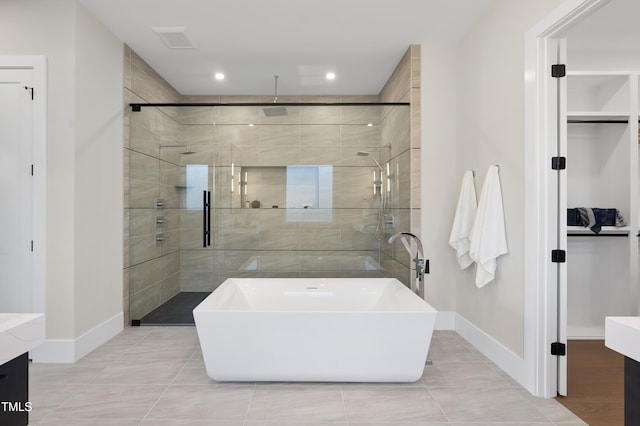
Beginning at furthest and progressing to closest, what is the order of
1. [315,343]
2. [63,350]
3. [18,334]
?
[63,350]
[315,343]
[18,334]

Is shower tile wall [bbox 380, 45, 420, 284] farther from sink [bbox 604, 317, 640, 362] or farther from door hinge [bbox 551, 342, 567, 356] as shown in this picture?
sink [bbox 604, 317, 640, 362]

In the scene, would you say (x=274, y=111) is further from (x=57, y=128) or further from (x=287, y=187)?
(x=57, y=128)

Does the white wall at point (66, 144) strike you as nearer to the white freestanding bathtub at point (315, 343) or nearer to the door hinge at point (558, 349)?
the white freestanding bathtub at point (315, 343)

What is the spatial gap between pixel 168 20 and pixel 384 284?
115 inches

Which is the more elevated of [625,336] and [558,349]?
[625,336]

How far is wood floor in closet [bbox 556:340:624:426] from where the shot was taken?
7.16ft

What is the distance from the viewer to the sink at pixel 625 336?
1.07 metres

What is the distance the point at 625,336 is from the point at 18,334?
1704 millimetres

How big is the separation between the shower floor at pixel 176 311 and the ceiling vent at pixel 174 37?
2.46m

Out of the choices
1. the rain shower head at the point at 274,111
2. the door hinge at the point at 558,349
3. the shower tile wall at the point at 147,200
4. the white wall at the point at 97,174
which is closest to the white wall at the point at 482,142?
the door hinge at the point at 558,349

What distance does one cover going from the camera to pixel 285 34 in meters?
3.47

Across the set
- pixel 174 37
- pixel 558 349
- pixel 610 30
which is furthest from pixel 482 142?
pixel 174 37

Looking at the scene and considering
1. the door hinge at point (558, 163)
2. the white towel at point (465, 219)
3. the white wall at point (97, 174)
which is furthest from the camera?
the white towel at point (465, 219)

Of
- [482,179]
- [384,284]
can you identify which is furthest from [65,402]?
[482,179]
